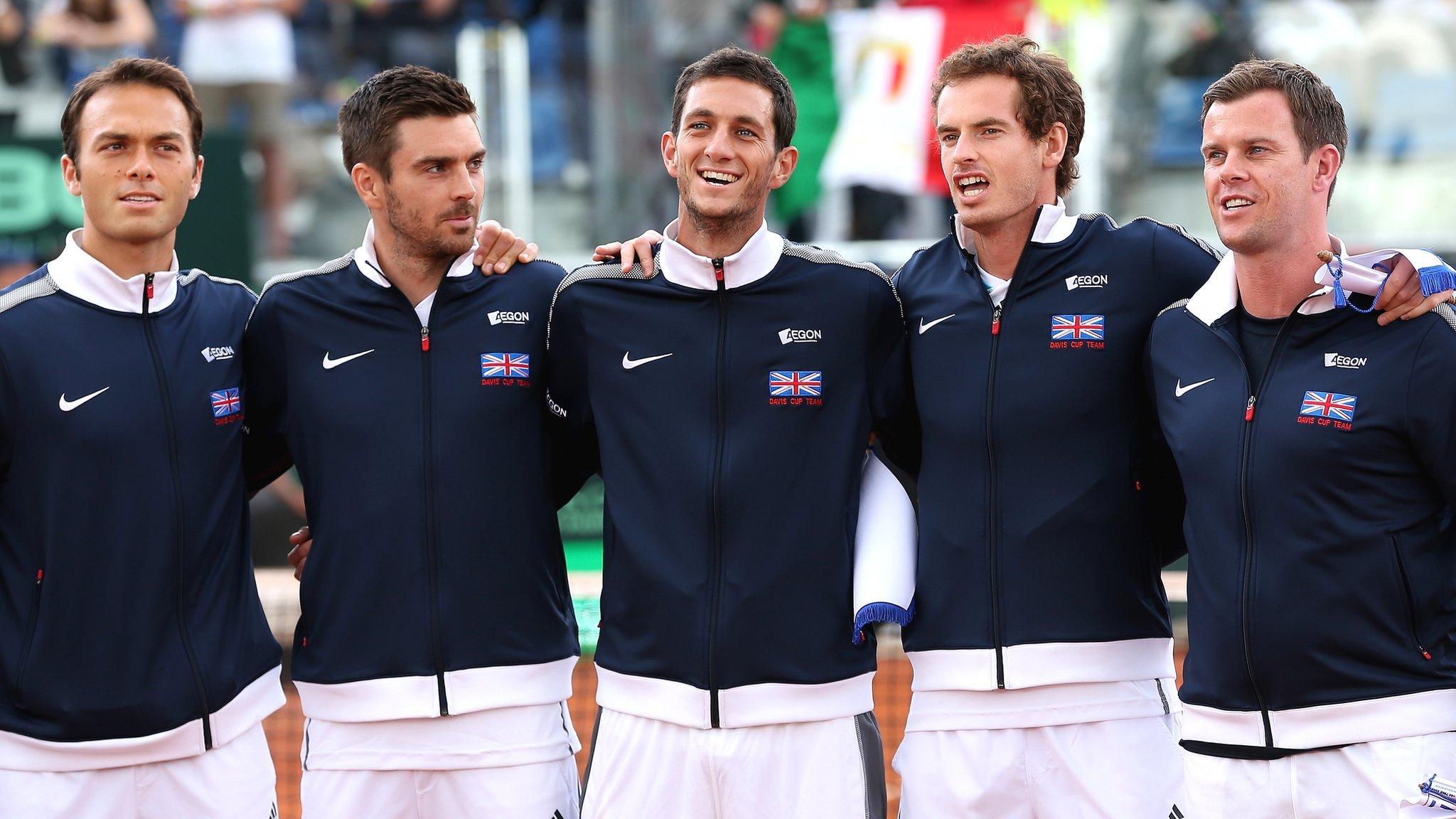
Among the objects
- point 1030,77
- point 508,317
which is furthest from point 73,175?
point 1030,77

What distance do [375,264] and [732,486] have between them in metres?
1.35

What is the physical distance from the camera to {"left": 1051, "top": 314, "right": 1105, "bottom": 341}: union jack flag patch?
189 inches

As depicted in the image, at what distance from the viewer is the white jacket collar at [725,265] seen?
4.82m

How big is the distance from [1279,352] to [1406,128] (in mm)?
8906

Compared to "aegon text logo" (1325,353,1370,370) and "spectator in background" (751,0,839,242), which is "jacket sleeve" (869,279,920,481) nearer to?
"aegon text logo" (1325,353,1370,370)

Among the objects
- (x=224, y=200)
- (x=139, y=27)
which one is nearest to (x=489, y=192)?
(x=224, y=200)

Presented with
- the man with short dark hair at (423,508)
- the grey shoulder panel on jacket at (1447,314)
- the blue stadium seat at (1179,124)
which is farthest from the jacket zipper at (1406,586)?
the blue stadium seat at (1179,124)

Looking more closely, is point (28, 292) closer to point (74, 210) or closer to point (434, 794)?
point (434, 794)

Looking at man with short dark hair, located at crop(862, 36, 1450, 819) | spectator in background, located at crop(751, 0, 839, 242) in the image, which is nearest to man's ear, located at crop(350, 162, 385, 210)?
man with short dark hair, located at crop(862, 36, 1450, 819)

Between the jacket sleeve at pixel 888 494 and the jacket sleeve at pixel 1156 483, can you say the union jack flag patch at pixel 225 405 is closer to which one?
the jacket sleeve at pixel 888 494

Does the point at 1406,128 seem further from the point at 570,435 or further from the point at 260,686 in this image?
the point at 260,686

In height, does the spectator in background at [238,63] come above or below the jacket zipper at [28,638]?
above

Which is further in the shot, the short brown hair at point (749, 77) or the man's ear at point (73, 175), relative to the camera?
the man's ear at point (73, 175)

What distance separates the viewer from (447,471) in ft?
15.9
